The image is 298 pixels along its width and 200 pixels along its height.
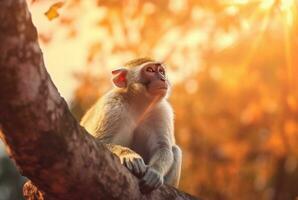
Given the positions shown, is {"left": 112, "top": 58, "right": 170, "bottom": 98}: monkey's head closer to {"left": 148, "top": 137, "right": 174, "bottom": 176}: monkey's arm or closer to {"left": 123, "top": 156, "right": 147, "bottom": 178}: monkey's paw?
{"left": 148, "top": 137, "right": 174, "bottom": 176}: monkey's arm

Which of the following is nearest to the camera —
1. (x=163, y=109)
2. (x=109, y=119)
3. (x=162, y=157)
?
(x=162, y=157)

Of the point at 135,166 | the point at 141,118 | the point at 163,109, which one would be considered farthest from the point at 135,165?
the point at 163,109

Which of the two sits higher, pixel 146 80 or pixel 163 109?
pixel 146 80

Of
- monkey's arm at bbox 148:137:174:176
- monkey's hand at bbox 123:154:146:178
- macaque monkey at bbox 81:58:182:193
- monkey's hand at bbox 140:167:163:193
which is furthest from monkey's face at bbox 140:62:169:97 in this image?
monkey's hand at bbox 140:167:163:193

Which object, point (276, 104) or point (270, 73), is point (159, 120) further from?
point (270, 73)

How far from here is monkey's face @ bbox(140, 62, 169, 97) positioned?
24.5 feet

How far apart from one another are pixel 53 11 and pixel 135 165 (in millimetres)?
1418

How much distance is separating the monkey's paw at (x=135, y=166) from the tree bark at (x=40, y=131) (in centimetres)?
58

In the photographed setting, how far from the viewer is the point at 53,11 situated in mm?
5789

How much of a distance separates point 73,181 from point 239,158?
13.2m

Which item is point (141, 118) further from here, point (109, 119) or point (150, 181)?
point (150, 181)

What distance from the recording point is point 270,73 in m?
15.0

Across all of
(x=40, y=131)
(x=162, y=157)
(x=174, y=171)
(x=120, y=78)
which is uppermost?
(x=40, y=131)

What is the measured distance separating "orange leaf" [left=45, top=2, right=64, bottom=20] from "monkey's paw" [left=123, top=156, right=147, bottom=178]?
4.24ft
